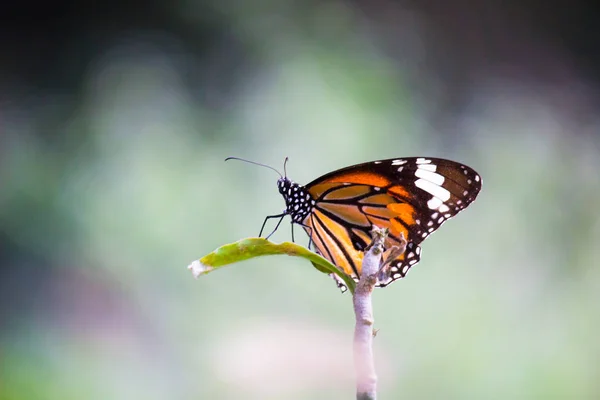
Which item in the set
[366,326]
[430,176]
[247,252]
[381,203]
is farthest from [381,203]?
[366,326]

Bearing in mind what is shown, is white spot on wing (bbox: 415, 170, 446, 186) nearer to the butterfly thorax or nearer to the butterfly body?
the butterfly body

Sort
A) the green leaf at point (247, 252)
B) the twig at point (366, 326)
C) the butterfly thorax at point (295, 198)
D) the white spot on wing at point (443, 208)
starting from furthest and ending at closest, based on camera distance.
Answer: the butterfly thorax at point (295, 198) < the white spot on wing at point (443, 208) < the green leaf at point (247, 252) < the twig at point (366, 326)

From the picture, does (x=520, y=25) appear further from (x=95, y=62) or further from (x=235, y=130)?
(x=95, y=62)

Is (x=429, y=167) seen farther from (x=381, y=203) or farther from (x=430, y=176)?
(x=381, y=203)

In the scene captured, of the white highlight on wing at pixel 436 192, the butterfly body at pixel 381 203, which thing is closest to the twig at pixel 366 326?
the butterfly body at pixel 381 203

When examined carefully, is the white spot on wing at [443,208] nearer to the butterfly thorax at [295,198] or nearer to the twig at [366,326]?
the butterfly thorax at [295,198]

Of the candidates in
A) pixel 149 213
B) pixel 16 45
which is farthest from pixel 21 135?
Result: pixel 149 213
